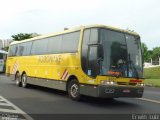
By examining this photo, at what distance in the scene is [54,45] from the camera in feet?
58.4

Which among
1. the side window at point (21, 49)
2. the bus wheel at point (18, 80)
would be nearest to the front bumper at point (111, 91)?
the bus wheel at point (18, 80)

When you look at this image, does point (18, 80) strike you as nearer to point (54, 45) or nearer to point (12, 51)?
point (12, 51)

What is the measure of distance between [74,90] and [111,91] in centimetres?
226

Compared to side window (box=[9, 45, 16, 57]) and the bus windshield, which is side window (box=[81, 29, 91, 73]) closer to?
the bus windshield

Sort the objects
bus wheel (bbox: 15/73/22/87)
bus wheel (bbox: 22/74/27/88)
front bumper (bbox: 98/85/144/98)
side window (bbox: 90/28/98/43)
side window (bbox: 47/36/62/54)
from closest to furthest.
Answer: front bumper (bbox: 98/85/144/98) < side window (bbox: 90/28/98/43) < side window (bbox: 47/36/62/54) < bus wheel (bbox: 22/74/27/88) < bus wheel (bbox: 15/73/22/87)

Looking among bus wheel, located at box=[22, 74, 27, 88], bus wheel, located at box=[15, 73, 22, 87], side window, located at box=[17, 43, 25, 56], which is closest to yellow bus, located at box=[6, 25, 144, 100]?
bus wheel, located at box=[22, 74, 27, 88]

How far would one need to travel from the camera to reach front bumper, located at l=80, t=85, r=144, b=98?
42.7 feet

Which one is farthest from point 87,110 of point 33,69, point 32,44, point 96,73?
point 32,44

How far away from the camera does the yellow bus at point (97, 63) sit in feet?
43.3

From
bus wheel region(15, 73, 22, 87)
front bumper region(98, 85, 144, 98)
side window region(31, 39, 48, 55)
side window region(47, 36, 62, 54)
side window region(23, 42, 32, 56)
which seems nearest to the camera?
front bumper region(98, 85, 144, 98)

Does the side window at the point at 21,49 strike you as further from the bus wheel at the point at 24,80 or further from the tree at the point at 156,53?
the tree at the point at 156,53

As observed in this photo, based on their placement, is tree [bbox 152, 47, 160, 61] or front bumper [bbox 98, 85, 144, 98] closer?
front bumper [bbox 98, 85, 144, 98]

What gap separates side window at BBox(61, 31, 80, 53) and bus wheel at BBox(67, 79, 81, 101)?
137 centimetres

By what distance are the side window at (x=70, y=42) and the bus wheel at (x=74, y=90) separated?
137 cm
